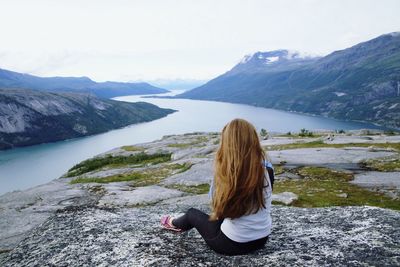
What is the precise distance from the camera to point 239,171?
9633 millimetres

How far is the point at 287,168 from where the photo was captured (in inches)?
1547

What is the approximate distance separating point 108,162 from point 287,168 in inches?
1825

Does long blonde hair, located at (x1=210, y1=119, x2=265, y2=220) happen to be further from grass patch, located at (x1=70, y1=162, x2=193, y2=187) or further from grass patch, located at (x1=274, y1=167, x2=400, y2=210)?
grass patch, located at (x1=70, y1=162, x2=193, y2=187)

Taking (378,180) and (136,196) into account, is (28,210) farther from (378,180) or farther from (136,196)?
(378,180)

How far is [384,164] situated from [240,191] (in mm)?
32451

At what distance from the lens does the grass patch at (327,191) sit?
80.8 ft

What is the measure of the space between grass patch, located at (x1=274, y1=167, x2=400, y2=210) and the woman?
47.0ft

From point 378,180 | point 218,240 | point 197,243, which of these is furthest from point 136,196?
point 378,180

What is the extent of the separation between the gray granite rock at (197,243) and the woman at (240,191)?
76 centimetres

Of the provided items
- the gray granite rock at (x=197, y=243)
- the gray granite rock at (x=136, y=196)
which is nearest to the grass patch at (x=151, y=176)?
the gray granite rock at (x=136, y=196)

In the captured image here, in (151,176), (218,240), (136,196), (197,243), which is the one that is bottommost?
(151,176)

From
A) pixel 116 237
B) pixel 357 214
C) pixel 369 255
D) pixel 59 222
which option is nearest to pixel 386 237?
pixel 369 255

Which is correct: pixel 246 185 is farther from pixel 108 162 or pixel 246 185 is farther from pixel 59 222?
pixel 108 162

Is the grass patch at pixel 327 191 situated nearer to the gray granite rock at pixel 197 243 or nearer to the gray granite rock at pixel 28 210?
the gray granite rock at pixel 197 243
